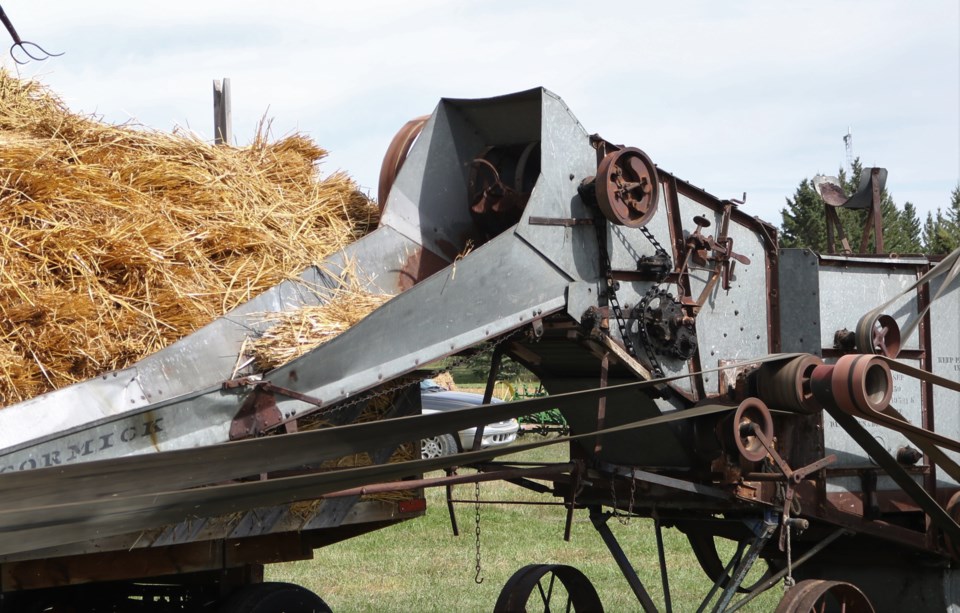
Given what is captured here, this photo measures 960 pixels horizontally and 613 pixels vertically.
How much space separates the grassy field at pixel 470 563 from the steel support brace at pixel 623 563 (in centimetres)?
151

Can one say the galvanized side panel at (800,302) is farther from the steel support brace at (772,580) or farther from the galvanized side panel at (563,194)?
the galvanized side panel at (563,194)

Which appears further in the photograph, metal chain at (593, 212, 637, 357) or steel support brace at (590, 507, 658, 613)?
steel support brace at (590, 507, 658, 613)

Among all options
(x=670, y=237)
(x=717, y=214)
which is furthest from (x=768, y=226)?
(x=670, y=237)

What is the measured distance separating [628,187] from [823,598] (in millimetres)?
2367

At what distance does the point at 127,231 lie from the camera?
518 cm

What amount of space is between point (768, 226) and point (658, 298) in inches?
39.9

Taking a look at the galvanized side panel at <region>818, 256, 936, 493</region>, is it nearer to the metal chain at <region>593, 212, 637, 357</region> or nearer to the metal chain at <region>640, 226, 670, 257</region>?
the metal chain at <region>640, 226, 670, 257</region>

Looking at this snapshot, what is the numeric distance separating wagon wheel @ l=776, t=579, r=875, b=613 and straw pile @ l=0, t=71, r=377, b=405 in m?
2.94

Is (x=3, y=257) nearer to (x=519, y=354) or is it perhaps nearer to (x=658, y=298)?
(x=519, y=354)

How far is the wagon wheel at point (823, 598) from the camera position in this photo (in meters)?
5.39

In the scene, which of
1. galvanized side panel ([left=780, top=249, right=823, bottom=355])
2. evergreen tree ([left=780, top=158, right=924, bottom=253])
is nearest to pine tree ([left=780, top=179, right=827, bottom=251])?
evergreen tree ([left=780, top=158, right=924, bottom=253])

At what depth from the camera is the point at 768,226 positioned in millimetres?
6305

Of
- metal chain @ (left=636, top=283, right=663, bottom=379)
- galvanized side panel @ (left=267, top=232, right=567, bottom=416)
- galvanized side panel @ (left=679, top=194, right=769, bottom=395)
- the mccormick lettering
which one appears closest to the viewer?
the mccormick lettering

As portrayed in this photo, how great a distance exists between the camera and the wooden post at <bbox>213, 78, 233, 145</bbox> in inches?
264
